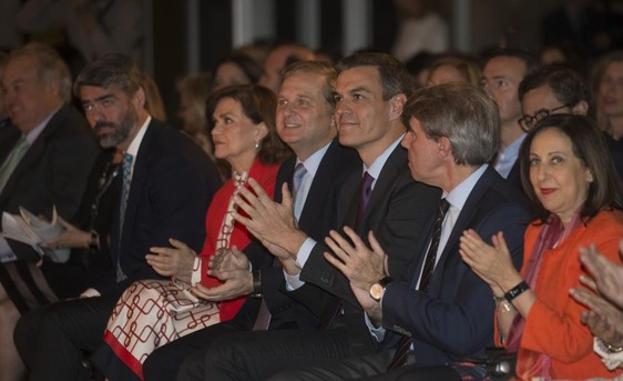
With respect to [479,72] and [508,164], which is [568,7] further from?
[508,164]

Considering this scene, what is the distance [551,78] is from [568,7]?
20.6 ft

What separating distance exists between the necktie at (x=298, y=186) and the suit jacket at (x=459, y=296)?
1.07 m

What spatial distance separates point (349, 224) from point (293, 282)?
314mm

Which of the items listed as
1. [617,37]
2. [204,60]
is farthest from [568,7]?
[204,60]

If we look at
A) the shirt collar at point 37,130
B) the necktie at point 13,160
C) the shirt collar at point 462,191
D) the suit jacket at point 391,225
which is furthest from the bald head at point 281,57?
the shirt collar at point 462,191

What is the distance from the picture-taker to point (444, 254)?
438 cm

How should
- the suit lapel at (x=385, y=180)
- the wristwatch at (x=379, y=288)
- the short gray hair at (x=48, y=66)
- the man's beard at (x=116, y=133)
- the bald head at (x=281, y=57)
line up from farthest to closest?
1. the bald head at (x=281, y=57)
2. the short gray hair at (x=48, y=66)
3. the man's beard at (x=116, y=133)
4. the suit lapel at (x=385, y=180)
5. the wristwatch at (x=379, y=288)

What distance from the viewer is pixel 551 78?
560 cm

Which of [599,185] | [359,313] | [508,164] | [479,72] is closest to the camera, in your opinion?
[599,185]

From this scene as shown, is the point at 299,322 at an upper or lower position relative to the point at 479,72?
lower

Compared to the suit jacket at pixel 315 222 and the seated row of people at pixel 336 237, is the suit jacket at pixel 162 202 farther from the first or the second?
the suit jacket at pixel 315 222

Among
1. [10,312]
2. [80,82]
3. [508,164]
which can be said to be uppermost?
[80,82]

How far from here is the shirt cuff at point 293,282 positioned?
506 cm

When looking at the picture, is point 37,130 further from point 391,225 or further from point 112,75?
point 391,225
